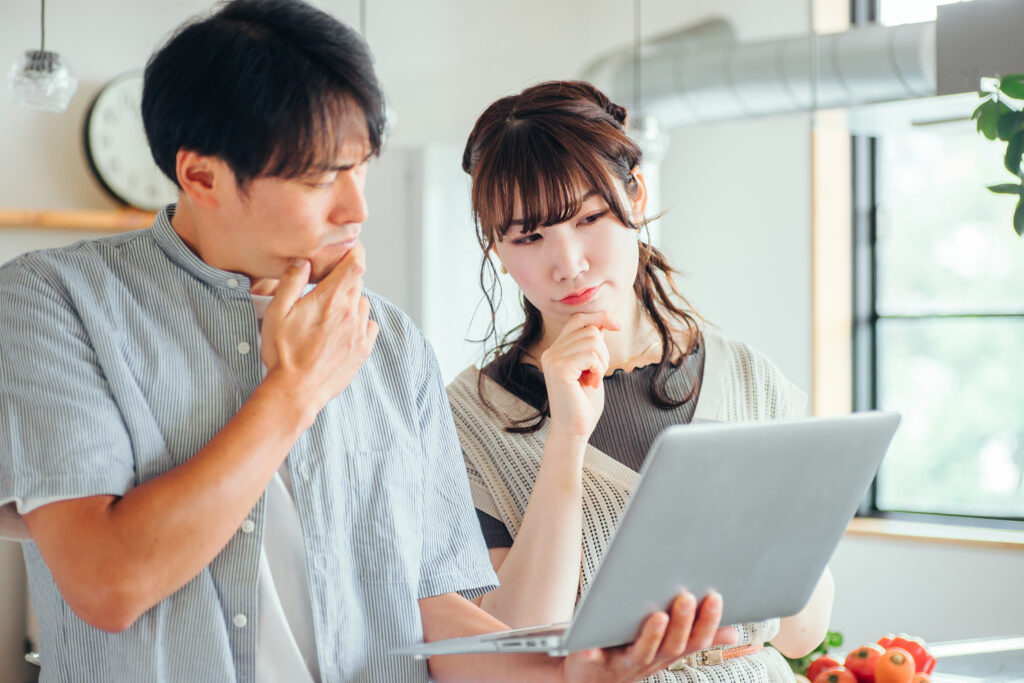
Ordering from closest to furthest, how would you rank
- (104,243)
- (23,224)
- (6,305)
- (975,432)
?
(6,305)
(104,243)
(23,224)
(975,432)

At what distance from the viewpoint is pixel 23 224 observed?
3.16 metres

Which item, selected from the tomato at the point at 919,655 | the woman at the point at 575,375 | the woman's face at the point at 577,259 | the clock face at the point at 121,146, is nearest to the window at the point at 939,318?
the tomato at the point at 919,655

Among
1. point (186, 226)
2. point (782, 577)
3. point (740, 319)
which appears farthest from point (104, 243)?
point (740, 319)

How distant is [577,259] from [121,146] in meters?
2.47

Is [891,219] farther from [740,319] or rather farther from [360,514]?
[360,514]

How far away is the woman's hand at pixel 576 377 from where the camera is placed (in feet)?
4.46

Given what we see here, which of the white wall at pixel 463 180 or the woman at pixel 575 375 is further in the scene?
the white wall at pixel 463 180

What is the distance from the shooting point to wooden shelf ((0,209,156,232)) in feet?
10.3

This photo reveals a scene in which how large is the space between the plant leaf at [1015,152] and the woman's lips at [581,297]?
0.51m

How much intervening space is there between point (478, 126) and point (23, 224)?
7.10ft

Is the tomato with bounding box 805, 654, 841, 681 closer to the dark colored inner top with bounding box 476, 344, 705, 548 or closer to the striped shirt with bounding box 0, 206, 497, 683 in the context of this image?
the dark colored inner top with bounding box 476, 344, 705, 548

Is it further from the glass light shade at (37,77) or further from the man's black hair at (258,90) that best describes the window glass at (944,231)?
the man's black hair at (258,90)

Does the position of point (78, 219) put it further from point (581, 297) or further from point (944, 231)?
point (944, 231)

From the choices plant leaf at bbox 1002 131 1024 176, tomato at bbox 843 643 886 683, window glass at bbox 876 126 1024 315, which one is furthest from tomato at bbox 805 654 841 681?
window glass at bbox 876 126 1024 315
